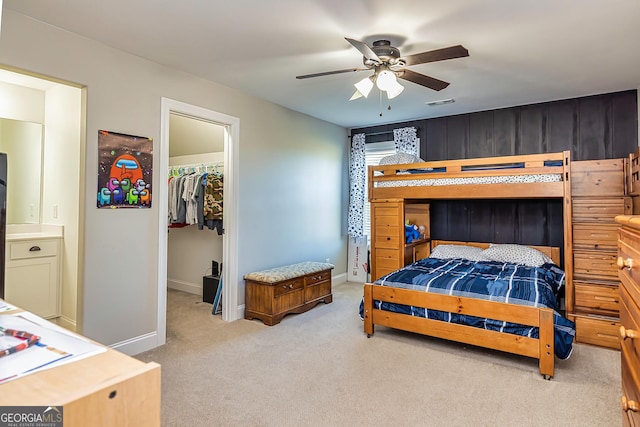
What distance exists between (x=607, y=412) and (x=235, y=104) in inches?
154

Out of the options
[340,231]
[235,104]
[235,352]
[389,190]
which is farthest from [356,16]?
[340,231]

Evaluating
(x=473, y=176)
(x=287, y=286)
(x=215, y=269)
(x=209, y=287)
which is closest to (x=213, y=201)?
(x=215, y=269)

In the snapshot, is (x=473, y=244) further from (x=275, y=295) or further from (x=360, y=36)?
(x=360, y=36)

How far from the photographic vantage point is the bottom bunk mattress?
2.72 metres

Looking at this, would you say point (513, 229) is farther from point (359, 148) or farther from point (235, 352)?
point (235, 352)

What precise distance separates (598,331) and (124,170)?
4.24 metres

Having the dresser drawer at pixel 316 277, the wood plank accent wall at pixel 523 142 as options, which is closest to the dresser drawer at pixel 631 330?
the dresser drawer at pixel 316 277

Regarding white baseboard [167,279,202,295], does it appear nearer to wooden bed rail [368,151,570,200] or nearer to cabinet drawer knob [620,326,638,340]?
wooden bed rail [368,151,570,200]

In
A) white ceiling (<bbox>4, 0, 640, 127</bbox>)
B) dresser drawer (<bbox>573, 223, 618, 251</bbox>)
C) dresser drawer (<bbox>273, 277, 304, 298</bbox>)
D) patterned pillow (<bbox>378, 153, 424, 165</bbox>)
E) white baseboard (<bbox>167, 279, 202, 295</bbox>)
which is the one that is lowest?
white baseboard (<bbox>167, 279, 202, 295</bbox>)

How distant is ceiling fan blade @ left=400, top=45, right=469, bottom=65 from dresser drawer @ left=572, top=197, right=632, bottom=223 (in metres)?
2.11

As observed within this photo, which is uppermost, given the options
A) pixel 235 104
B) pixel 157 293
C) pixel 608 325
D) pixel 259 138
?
pixel 235 104

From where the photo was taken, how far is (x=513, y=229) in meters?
4.54

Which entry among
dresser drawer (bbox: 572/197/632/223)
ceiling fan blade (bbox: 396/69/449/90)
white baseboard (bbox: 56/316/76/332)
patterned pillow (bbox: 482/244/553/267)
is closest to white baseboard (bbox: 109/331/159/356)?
white baseboard (bbox: 56/316/76/332)

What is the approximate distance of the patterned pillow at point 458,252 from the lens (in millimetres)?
4336
